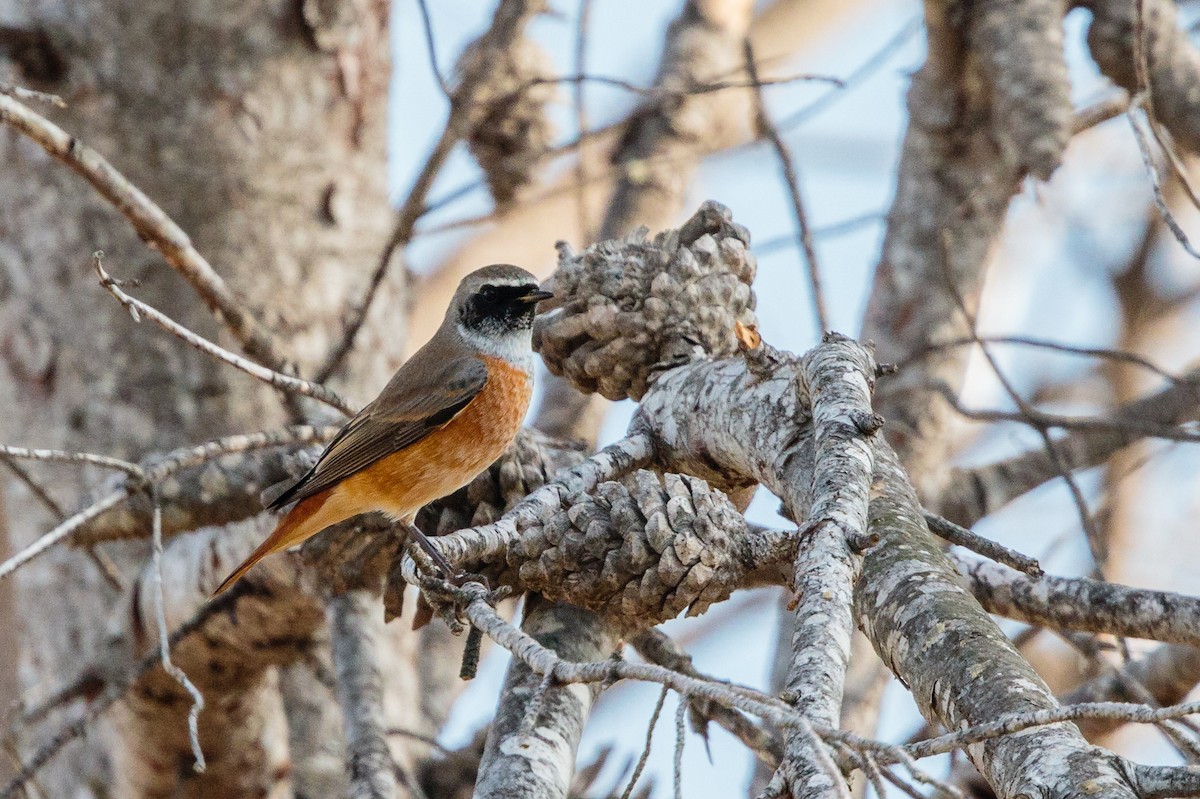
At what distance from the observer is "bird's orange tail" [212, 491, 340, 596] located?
3.54m

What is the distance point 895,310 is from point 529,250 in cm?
410

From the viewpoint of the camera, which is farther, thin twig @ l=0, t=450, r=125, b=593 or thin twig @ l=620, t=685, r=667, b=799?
thin twig @ l=0, t=450, r=125, b=593

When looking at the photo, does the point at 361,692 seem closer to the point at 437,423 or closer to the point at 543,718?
the point at 437,423

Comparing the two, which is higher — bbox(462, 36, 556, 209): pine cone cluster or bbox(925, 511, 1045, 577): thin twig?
bbox(462, 36, 556, 209): pine cone cluster

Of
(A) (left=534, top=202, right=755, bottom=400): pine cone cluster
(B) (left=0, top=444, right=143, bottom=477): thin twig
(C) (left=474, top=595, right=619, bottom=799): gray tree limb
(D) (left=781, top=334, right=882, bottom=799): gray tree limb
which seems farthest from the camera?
(A) (left=534, top=202, right=755, bottom=400): pine cone cluster

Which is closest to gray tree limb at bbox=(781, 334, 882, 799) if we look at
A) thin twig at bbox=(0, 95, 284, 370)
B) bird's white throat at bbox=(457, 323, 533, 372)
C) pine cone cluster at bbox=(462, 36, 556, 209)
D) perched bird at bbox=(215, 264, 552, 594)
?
perched bird at bbox=(215, 264, 552, 594)

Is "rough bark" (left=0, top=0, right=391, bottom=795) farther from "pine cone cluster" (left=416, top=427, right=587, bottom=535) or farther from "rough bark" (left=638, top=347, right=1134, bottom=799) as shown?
"rough bark" (left=638, top=347, right=1134, bottom=799)

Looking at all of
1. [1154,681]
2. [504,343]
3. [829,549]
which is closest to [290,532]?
[504,343]

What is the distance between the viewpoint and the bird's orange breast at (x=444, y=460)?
354 cm

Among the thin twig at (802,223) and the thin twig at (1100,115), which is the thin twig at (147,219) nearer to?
the thin twig at (802,223)

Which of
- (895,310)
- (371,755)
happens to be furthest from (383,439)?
(895,310)

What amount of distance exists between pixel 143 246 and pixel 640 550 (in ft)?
9.63

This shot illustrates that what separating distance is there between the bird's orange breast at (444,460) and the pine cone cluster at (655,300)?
0.39 meters

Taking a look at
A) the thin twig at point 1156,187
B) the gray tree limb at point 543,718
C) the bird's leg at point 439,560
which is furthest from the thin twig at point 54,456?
the thin twig at point 1156,187
